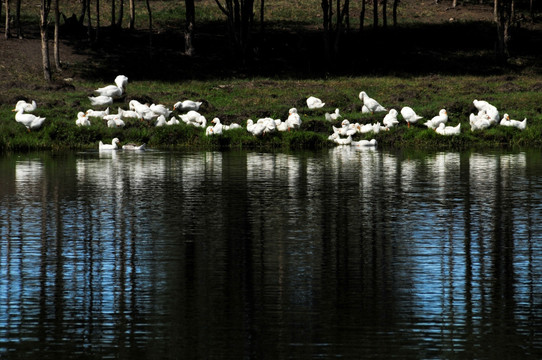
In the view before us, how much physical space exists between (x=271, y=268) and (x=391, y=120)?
2514cm

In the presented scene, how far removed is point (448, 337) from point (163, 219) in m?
8.44

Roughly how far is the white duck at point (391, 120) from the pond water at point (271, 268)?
44.5ft

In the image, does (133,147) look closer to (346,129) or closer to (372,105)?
(346,129)

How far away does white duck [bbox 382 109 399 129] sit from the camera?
1459 inches

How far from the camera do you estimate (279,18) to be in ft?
262

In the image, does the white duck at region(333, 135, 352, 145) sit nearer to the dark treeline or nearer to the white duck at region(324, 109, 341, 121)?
the white duck at region(324, 109, 341, 121)

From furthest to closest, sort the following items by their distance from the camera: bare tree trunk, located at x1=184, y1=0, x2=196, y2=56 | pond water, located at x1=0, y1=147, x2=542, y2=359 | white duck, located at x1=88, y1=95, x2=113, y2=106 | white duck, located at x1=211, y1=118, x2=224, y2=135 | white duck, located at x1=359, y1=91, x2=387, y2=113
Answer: bare tree trunk, located at x1=184, y1=0, x2=196, y2=56 < white duck, located at x1=88, y1=95, x2=113, y2=106 < white duck, located at x1=359, y1=91, x2=387, y2=113 < white duck, located at x1=211, y1=118, x2=224, y2=135 < pond water, located at x1=0, y1=147, x2=542, y2=359

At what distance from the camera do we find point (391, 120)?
1460 inches

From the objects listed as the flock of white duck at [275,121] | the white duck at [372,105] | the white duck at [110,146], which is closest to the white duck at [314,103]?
the flock of white duck at [275,121]

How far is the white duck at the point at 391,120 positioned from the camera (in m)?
37.1

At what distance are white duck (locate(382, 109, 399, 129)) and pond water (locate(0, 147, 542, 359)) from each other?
44.5 feet

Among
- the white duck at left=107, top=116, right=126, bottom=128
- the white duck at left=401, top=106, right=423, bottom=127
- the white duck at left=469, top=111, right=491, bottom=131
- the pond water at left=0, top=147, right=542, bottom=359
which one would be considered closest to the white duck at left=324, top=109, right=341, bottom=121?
the white duck at left=401, top=106, right=423, bottom=127

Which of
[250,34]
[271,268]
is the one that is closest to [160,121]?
[271,268]

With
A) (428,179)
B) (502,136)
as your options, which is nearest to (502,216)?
(428,179)
